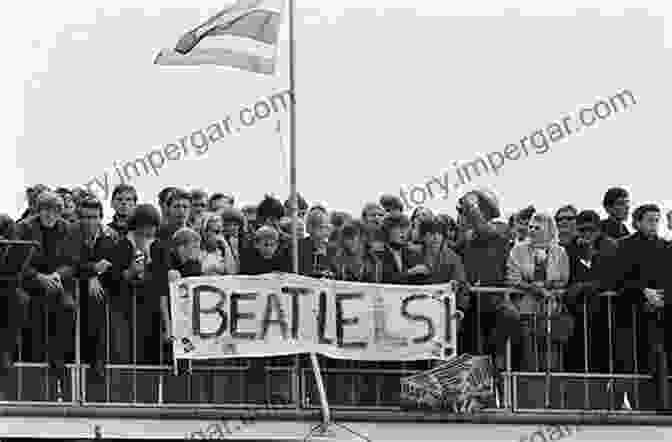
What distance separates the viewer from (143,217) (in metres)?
15.9

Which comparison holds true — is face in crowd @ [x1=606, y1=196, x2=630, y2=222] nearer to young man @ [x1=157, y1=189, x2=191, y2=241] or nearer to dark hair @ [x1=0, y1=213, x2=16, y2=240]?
young man @ [x1=157, y1=189, x2=191, y2=241]

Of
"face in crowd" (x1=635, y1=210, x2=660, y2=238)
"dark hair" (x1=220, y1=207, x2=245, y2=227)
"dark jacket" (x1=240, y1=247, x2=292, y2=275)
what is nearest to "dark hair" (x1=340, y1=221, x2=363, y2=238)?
"dark jacket" (x1=240, y1=247, x2=292, y2=275)

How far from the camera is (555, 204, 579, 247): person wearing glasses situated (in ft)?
55.4

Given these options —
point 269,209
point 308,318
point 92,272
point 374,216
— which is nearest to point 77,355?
point 92,272

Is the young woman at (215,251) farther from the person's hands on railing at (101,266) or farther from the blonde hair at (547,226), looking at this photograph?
the blonde hair at (547,226)

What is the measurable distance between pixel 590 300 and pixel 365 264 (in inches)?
78.1

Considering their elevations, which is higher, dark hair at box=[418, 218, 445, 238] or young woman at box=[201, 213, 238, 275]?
dark hair at box=[418, 218, 445, 238]

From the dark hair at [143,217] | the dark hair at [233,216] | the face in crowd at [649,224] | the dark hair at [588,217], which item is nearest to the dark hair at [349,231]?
the dark hair at [233,216]

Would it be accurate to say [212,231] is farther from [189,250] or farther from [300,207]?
[300,207]

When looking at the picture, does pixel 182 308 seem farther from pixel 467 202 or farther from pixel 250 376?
pixel 467 202

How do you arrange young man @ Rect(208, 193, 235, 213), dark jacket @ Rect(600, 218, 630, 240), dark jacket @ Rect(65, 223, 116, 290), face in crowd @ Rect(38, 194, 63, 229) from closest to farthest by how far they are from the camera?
face in crowd @ Rect(38, 194, 63, 229), dark jacket @ Rect(65, 223, 116, 290), dark jacket @ Rect(600, 218, 630, 240), young man @ Rect(208, 193, 235, 213)

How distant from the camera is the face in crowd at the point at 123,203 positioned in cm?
1648

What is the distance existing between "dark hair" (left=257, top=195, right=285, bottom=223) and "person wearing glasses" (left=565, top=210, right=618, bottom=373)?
2565 mm

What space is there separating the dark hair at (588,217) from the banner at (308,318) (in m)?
1.64
